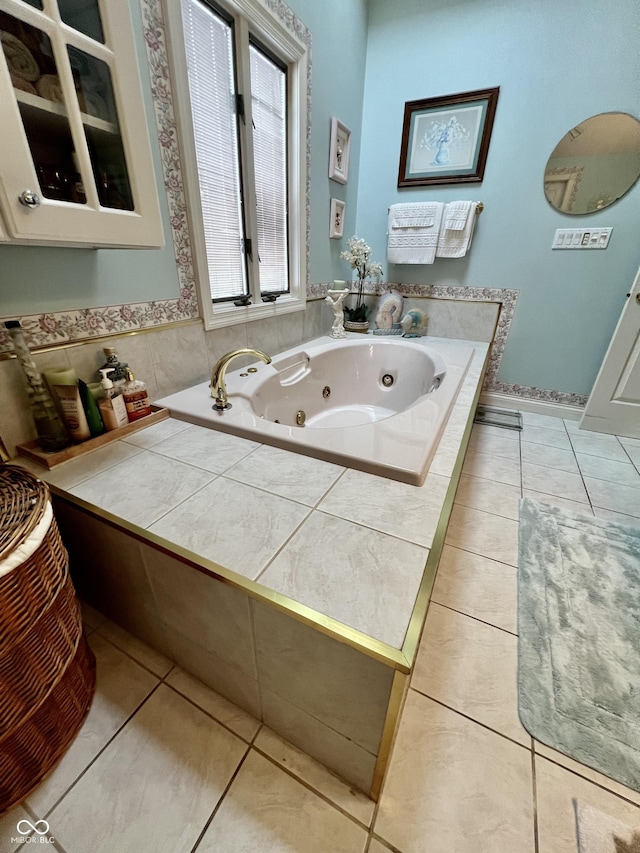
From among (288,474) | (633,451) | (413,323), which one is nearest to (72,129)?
(288,474)

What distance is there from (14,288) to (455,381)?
1.53m

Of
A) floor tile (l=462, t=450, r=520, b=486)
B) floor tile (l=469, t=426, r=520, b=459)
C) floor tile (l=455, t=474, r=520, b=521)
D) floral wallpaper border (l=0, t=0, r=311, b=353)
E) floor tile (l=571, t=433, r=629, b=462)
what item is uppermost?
floral wallpaper border (l=0, t=0, r=311, b=353)

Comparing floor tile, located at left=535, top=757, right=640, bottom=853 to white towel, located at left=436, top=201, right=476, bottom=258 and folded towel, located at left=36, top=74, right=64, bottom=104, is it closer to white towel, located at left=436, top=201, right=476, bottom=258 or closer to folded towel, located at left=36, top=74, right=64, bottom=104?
folded towel, located at left=36, top=74, right=64, bottom=104

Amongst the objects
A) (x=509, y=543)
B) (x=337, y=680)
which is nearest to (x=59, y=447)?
(x=337, y=680)

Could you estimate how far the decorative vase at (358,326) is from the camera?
7.83 ft

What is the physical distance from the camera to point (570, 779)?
729mm

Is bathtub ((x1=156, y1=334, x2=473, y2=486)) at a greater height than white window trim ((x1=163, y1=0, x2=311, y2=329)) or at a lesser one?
lesser

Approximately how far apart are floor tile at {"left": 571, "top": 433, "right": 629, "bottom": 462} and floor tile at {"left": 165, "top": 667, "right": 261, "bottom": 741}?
2113 millimetres

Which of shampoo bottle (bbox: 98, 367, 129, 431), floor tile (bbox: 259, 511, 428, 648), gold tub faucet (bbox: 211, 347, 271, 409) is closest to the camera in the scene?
floor tile (bbox: 259, 511, 428, 648)

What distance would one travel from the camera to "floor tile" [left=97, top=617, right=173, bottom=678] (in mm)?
918

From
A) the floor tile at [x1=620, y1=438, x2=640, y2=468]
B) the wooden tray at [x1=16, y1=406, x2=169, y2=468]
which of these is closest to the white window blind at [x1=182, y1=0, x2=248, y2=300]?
the wooden tray at [x1=16, y1=406, x2=169, y2=468]

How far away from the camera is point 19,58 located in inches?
24.9

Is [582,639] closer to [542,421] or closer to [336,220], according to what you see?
[542,421]

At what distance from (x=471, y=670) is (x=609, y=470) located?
147cm
